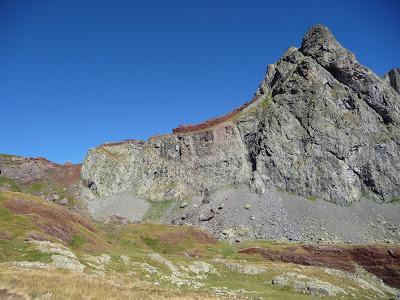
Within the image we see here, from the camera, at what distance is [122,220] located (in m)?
130

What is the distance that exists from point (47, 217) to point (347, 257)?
218 ft

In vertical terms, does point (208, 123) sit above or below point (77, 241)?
above

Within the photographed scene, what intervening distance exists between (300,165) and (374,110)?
154 feet

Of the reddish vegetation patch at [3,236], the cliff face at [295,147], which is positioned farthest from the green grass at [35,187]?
the reddish vegetation patch at [3,236]

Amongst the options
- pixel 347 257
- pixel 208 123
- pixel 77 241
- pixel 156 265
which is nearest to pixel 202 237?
pixel 347 257

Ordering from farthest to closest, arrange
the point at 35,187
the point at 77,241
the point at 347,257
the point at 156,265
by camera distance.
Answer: the point at 35,187 < the point at 347,257 < the point at 77,241 < the point at 156,265

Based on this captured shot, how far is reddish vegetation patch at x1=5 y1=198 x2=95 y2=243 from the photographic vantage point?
216ft

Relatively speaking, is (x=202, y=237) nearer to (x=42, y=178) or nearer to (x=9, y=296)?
(x=9, y=296)

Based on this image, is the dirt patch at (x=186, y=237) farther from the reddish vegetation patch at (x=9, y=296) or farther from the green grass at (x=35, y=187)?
the green grass at (x=35, y=187)

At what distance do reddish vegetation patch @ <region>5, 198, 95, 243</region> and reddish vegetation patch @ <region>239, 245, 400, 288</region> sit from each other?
4666 cm

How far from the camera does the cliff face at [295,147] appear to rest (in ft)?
509

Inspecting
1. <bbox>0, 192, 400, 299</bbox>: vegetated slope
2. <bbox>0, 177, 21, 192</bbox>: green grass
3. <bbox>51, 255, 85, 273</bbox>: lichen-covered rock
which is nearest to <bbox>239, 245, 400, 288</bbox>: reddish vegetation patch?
<bbox>0, 192, 400, 299</bbox>: vegetated slope

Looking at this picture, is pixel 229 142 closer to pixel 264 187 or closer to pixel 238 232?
pixel 264 187

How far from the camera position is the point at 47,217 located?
233ft
